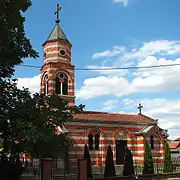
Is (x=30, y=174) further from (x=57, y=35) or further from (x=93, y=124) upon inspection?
(x=57, y=35)

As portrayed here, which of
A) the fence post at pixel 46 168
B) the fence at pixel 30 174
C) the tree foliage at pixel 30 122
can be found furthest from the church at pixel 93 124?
the tree foliage at pixel 30 122

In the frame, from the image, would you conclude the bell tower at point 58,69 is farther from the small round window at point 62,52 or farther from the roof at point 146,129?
the roof at point 146,129

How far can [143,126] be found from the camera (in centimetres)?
3300

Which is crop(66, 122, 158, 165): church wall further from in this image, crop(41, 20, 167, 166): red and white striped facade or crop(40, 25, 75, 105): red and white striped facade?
crop(40, 25, 75, 105): red and white striped facade

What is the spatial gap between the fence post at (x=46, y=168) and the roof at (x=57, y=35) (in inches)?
763

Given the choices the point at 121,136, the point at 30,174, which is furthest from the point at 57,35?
the point at 30,174

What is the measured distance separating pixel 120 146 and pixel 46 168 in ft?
57.5

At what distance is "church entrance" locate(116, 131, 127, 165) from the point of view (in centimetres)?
3098

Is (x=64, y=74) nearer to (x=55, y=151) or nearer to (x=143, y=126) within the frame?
(x=143, y=126)

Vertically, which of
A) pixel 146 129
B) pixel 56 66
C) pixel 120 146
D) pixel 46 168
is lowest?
pixel 46 168

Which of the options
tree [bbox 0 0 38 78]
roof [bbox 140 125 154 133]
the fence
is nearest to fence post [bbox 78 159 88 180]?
the fence

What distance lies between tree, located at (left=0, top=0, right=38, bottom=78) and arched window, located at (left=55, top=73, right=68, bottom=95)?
57.3 feet

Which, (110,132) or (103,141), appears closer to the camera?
(103,141)

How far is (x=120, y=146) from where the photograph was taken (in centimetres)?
3147
